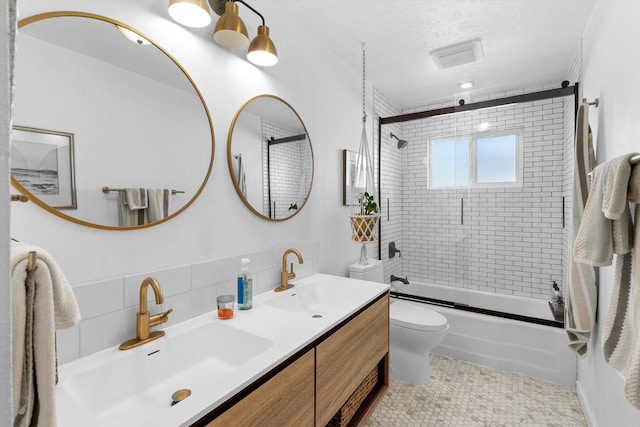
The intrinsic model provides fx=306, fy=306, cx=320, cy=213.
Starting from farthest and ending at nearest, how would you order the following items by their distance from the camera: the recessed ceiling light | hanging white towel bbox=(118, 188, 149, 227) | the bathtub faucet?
the bathtub faucet
the recessed ceiling light
hanging white towel bbox=(118, 188, 149, 227)

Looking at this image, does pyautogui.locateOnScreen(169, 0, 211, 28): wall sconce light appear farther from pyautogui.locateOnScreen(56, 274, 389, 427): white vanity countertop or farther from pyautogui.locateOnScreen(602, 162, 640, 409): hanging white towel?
pyautogui.locateOnScreen(602, 162, 640, 409): hanging white towel

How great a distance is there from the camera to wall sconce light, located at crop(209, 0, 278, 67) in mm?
1361

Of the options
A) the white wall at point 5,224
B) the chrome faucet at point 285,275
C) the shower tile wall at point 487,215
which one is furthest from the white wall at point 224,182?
the white wall at point 5,224

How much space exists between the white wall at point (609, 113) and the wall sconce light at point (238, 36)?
5.05ft

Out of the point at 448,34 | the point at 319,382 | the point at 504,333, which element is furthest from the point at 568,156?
the point at 319,382

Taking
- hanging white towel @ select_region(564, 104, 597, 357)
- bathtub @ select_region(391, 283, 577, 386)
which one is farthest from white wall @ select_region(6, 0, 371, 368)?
hanging white towel @ select_region(564, 104, 597, 357)

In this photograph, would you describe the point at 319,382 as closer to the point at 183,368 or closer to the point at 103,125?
the point at 183,368

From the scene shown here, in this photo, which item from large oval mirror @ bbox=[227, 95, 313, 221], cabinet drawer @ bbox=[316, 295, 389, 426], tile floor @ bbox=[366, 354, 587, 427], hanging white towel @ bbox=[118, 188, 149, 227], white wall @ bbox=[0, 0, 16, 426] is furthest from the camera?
tile floor @ bbox=[366, 354, 587, 427]

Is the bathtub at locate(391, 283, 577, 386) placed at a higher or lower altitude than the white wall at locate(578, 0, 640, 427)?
lower

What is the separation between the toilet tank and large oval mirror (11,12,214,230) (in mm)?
1498

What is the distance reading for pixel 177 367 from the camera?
44.7 inches

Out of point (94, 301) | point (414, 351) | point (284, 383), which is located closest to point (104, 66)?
point (94, 301)

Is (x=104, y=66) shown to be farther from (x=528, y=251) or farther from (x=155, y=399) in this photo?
(x=528, y=251)

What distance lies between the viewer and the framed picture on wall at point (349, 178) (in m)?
2.55
